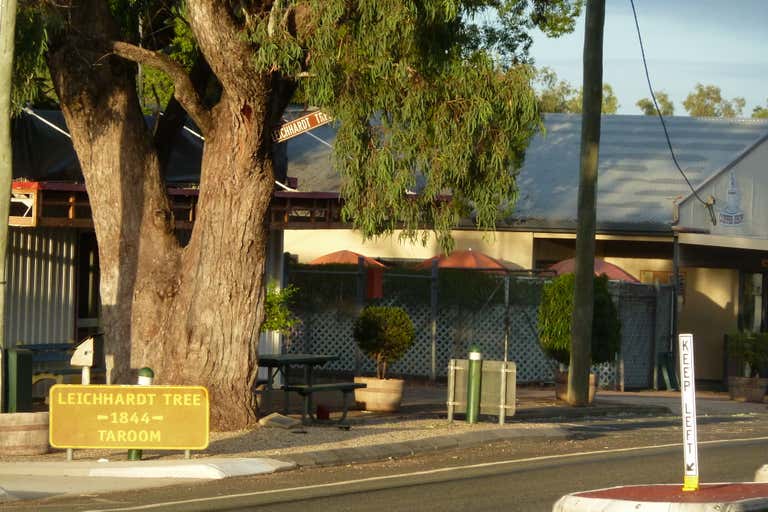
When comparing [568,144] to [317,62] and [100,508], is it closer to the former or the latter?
[317,62]

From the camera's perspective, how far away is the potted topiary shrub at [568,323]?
2306cm

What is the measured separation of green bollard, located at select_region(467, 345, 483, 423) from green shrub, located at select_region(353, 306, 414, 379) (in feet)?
8.65

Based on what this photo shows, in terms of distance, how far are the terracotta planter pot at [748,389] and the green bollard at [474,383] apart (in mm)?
9425

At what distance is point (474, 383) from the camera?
Answer: 56.9ft

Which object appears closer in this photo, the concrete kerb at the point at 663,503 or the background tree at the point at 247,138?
the concrete kerb at the point at 663,503

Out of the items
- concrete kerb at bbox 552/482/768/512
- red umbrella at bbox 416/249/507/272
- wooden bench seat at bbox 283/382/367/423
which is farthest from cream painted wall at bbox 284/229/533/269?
concrete kerb at bbox 552/482/768/512

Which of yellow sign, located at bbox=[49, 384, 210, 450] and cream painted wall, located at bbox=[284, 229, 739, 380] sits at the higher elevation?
cream painted wall, located at bbox=[284, 229, 739, 380]

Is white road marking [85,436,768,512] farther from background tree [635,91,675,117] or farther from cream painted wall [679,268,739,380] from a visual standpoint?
background tree [635,91,675,117]

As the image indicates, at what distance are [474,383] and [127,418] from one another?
5.79 m

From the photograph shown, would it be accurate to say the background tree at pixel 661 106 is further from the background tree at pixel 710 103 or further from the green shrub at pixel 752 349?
the green shrub at pixel 752 349

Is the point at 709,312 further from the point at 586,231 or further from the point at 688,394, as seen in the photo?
the point at 688,394

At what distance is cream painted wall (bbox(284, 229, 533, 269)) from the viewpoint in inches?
1169

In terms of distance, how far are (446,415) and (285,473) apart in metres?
6.03

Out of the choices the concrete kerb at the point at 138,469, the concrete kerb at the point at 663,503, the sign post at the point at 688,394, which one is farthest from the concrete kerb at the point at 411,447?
the sign post at the point at 688,394
